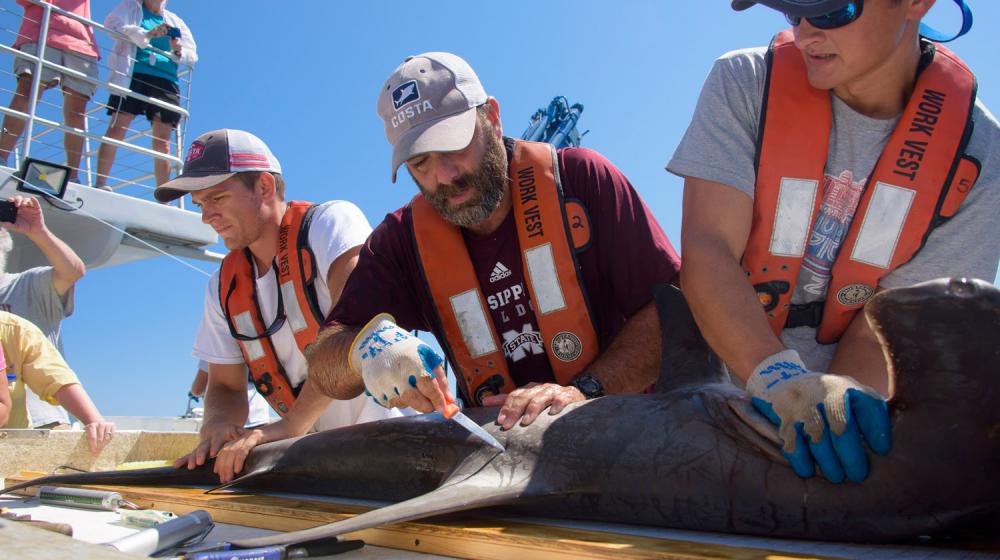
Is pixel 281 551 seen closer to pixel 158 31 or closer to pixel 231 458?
pixel 231 458

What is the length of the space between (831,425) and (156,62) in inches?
421

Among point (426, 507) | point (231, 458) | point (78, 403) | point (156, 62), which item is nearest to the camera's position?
point (426, 507)

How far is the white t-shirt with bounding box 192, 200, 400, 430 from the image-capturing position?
13.8ft

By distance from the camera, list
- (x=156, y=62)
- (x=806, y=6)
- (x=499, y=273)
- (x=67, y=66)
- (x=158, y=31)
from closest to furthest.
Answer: (x=806, y=6)
(x=499, y=273)
(x=158, y=31)
(x=67, y=66)
(x=156, y=62)

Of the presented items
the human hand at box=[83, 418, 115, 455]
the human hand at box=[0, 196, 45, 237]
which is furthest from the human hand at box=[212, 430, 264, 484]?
the human hand at box=[0, 196, 45, 237]

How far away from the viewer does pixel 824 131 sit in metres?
2.82

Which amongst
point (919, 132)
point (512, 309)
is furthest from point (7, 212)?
point (919, 132)

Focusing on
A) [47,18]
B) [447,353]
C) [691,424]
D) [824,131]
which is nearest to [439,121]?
[447,353]

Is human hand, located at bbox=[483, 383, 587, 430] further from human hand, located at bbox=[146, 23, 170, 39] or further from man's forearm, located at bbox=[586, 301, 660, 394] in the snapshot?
human hand, located at bbox=[146, 23, 170, 39]

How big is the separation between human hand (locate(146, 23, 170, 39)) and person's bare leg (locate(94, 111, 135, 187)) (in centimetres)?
123

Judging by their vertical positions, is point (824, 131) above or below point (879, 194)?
above

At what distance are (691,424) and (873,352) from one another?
2.91ft

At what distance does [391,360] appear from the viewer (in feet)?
8.73

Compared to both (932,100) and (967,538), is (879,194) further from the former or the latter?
(967,538)
